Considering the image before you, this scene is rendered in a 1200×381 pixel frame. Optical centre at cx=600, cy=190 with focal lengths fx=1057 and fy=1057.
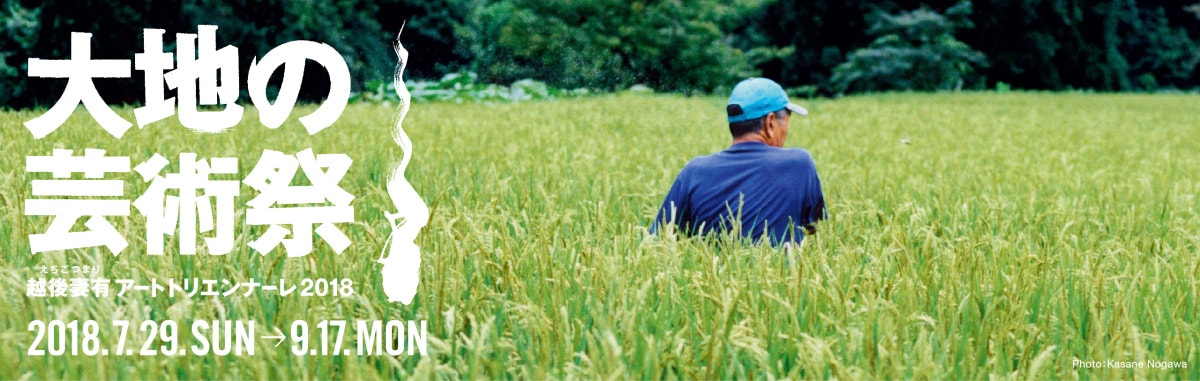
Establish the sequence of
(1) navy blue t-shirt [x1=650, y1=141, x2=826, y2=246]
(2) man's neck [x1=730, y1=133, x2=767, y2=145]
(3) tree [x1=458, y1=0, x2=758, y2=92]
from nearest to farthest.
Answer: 1. (1) navy blue t-shirt [x1=650, y1=141, x2=826, y2=246]
2. (2) man's neck [x1=730, y1=133, x2=767, y2=145]
3. (3) tree [x1=458, y1=0, x2=758, y2=92]

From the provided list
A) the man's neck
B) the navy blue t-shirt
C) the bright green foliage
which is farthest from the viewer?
the bright green foliage

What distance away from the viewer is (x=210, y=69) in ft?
14.5

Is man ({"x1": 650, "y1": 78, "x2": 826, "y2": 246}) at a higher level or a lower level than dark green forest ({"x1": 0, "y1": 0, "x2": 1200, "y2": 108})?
lower

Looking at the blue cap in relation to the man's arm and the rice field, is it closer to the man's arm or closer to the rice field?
the man's arm

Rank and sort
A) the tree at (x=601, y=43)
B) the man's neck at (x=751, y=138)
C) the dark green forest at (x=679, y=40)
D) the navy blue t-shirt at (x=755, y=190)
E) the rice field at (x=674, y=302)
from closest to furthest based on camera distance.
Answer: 1. the rice field at (x=674, y=302)
2. the navy blue t-shirt at (x=755, y=190)
3. the man's neck at (x=751, y=138)
4. the dark green forest at (x=679, y=40)
5. the tree at (x=601, y=43)

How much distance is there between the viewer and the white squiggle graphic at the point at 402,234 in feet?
6.77

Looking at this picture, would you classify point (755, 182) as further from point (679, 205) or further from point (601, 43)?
point (601, 43)

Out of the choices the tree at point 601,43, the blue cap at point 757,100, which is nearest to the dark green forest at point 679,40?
the tree at point 601,43

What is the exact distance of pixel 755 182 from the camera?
3.12 m

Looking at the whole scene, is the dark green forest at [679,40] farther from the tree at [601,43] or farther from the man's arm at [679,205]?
the man's arm at [679,205]

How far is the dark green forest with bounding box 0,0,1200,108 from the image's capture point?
15453 mm

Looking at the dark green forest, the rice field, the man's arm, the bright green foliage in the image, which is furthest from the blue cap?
the bright green foliage

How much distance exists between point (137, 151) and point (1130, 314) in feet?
13.4

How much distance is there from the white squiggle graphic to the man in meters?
0.91
